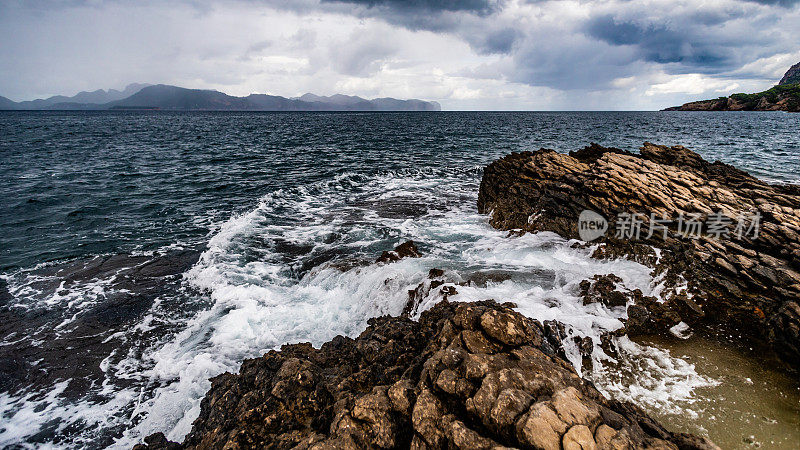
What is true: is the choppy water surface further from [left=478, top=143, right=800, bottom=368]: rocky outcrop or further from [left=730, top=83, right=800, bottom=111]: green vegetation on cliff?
[left=730, top=83, right=800, bottom=111]: green vegetation on cliff

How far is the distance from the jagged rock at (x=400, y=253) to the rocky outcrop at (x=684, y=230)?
544cm

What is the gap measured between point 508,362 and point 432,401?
1.41 meters

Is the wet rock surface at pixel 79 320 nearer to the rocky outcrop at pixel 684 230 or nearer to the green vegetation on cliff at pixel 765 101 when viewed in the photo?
the rocky outcrop at pixel 684 230

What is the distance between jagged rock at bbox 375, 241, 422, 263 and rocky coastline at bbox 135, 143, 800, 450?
68mm

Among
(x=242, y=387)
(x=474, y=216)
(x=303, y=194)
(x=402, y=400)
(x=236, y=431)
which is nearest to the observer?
(x=402, y=400)

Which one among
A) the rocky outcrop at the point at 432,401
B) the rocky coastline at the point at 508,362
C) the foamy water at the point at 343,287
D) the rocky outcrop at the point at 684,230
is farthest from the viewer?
the rocky outcrop at the point at 684,230

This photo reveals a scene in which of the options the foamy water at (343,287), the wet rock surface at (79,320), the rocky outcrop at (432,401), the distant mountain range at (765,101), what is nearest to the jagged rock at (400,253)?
the foamy water at (343,287)

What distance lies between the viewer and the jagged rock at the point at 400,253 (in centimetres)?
1325

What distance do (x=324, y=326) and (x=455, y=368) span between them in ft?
19.3

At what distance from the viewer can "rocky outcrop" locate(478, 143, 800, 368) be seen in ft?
29.8

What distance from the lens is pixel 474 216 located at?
19.1m

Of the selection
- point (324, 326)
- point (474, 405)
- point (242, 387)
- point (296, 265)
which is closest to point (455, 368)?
point (474, 405)

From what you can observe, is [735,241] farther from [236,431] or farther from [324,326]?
[236,431]

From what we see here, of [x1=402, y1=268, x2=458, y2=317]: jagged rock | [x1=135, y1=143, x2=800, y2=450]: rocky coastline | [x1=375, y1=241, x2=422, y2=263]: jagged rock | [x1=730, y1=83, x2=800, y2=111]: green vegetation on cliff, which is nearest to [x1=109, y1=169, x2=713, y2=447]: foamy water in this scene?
[x1=402, y1=268, x2=458, y2=317]: jagged rock
